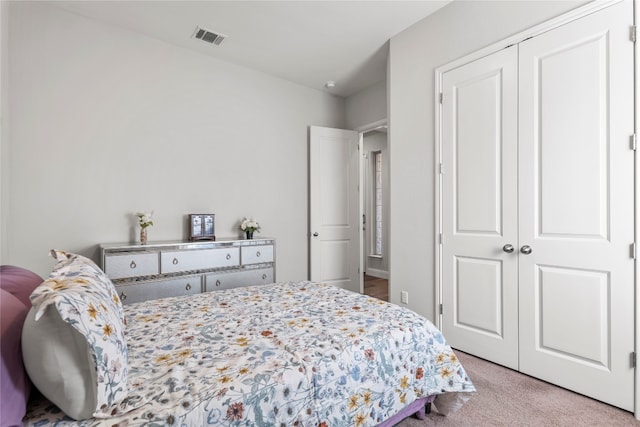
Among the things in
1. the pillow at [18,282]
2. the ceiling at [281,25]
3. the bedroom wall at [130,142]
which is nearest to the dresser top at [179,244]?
the bedroom wall at [130,142]

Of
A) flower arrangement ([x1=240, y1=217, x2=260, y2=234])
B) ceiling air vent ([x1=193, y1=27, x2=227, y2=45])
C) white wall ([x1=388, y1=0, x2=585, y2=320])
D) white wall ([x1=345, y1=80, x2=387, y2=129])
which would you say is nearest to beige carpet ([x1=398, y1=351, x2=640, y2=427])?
white wall ([x1=388, y1=0, x2=585, y2=320])

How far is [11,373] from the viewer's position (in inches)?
32.9

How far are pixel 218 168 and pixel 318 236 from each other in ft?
5.14

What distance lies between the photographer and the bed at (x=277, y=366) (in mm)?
978

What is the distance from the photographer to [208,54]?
3.52m

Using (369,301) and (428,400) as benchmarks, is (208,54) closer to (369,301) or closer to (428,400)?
(369,301)

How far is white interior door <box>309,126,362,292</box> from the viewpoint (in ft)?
14.1

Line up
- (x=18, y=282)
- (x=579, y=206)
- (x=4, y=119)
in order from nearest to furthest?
(x=18, y=282) → (x=579, y=206) → (x=4, y=119)

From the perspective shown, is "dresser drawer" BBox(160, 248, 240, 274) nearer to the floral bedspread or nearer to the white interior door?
the floral bedspread

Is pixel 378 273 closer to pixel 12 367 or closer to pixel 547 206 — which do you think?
pixel 547 206

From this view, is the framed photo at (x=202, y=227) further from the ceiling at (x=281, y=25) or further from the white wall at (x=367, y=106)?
the white wall at (x=367, y=106)

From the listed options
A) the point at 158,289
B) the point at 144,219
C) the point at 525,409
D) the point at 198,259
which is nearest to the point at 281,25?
the point at 144,219

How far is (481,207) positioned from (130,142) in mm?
3234

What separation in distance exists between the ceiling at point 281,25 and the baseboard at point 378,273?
374 cm
